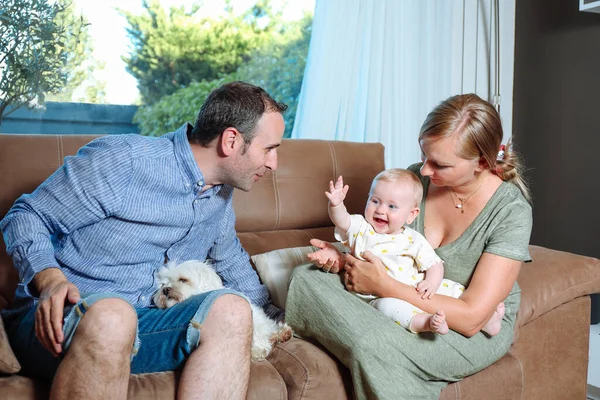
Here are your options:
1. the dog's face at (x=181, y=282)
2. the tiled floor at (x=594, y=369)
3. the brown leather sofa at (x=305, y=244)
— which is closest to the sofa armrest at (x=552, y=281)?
the brown leather sofa at (x=305, y=244)

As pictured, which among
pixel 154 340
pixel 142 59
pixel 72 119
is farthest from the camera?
pixel 142 59

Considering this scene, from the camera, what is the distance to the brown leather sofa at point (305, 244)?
1.80 metres

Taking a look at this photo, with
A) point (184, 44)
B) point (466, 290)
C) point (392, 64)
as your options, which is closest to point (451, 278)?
point (466, 290)

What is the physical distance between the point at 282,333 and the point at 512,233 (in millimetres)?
747

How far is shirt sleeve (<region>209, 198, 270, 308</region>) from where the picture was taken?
2.14 metres

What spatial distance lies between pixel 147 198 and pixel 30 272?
1.21ft

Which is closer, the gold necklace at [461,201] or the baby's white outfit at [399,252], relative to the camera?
the baby's white outfit at [399,252]

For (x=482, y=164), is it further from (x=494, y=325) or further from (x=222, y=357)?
(x=222, y=357)

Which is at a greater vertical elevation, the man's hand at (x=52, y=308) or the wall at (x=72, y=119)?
the wall at (x=72, y=119)

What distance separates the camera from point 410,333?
74.0 inches

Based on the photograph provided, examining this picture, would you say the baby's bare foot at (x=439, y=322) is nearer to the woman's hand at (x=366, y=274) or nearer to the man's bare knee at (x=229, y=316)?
the woman's hand at (x=366, y=274)

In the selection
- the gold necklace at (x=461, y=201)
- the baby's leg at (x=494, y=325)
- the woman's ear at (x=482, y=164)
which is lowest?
the baby's leg at (x=494, y=325)

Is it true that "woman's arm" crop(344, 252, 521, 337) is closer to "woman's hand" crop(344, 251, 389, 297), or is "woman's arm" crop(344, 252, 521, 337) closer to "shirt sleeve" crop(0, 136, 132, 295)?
"woman's hand" crop(344, 251, 389, 297)

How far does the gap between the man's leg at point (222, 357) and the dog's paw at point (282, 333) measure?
0.99ft
